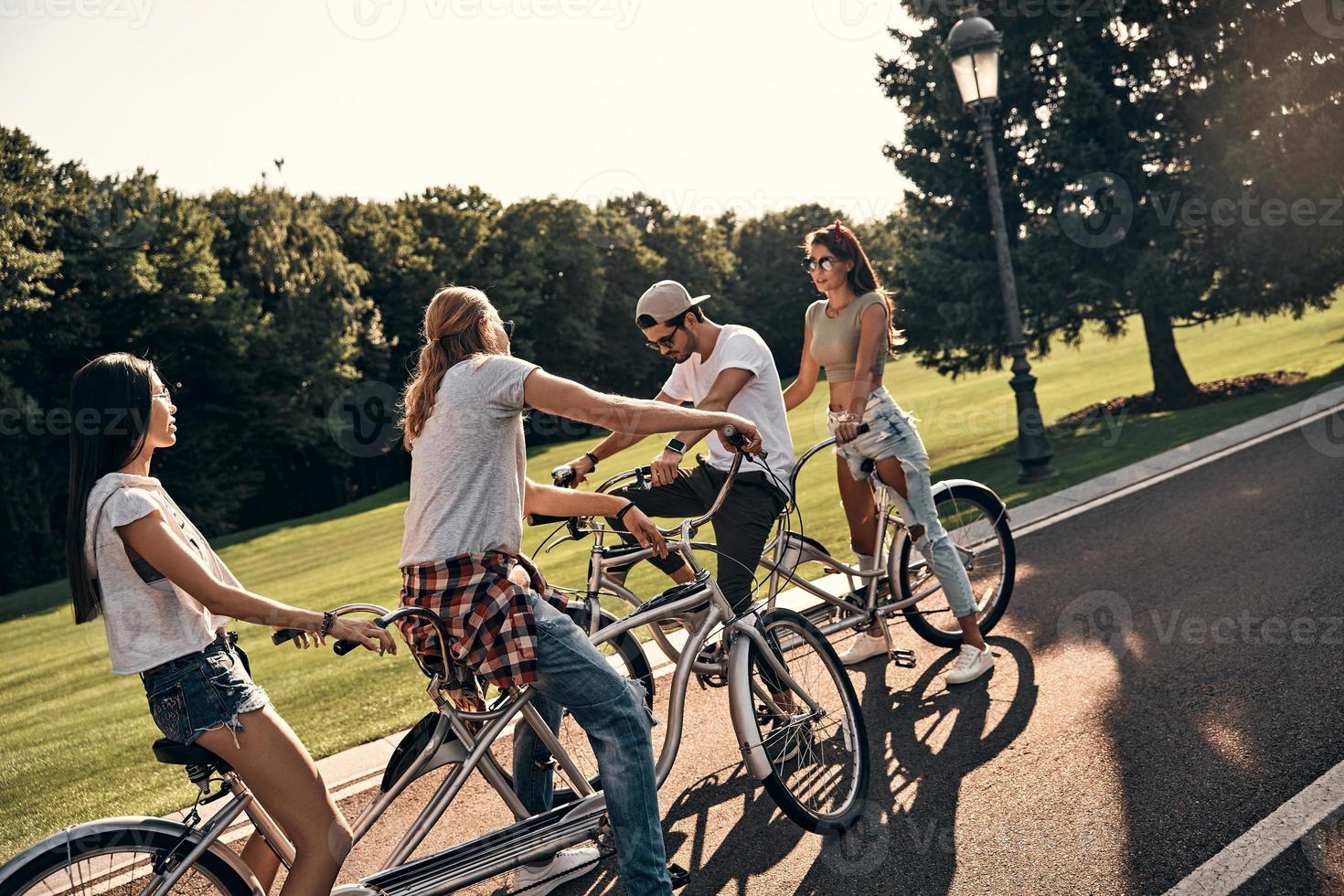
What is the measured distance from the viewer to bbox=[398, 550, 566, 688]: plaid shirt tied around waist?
11.5 feet

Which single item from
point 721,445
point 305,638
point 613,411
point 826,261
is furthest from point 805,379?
point 305,638

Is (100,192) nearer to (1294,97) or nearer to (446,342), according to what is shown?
(1294,97)

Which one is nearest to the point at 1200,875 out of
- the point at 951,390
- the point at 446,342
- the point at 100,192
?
the point at 446,342

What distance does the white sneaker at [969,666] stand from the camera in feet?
19.4

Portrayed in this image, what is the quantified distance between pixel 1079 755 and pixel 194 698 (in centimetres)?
365

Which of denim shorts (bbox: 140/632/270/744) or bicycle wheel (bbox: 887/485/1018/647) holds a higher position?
denim shorts (bbox: 140/632/270/744)

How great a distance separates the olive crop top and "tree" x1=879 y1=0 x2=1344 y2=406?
43.7 feet

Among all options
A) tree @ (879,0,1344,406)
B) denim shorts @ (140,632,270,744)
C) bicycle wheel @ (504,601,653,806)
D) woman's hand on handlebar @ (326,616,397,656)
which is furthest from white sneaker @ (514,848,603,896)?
tree @ (879,0,1344,406)

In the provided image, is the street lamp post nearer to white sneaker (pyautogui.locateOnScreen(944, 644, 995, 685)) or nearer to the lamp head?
the lamp head

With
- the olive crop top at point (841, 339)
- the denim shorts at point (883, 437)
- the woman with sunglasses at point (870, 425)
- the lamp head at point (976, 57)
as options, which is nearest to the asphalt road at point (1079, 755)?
the woman with sunglasses at point (870, 425)

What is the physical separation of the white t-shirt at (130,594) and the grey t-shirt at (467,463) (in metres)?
0.69

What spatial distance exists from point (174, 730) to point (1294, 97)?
19.4m

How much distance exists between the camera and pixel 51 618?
18250 millimetres

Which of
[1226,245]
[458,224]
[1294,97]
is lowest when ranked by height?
[1226,245]
